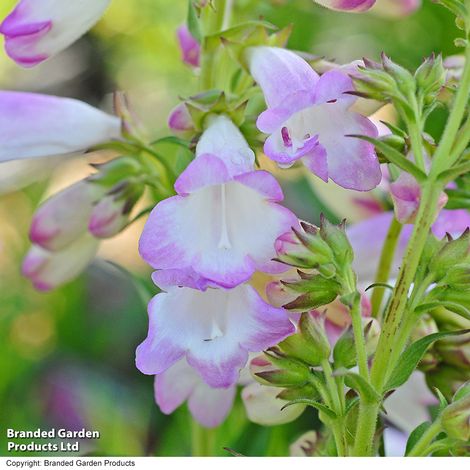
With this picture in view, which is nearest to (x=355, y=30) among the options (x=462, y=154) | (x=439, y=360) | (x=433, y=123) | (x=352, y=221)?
A: (x=433, y=123)

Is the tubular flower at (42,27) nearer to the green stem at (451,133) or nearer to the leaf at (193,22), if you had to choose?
the leaf at (193,22)

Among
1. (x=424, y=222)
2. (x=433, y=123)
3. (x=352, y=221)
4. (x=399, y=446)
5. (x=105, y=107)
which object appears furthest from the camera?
(x=105, y=107)

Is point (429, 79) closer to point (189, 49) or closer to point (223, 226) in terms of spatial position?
point (223, 226)

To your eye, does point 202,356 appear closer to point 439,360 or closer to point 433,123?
point 439,360

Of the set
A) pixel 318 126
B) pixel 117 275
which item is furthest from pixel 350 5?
pixel 117 275

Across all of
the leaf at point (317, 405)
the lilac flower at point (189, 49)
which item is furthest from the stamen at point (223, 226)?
the lilac flower at point (189, 49)

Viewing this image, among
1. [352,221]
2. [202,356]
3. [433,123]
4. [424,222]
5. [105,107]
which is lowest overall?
[105,107]

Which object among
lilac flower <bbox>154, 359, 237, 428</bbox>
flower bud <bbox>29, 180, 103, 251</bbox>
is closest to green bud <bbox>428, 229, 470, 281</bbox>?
lilac flower <bbox>154, 359, 237, 428</bbox>
